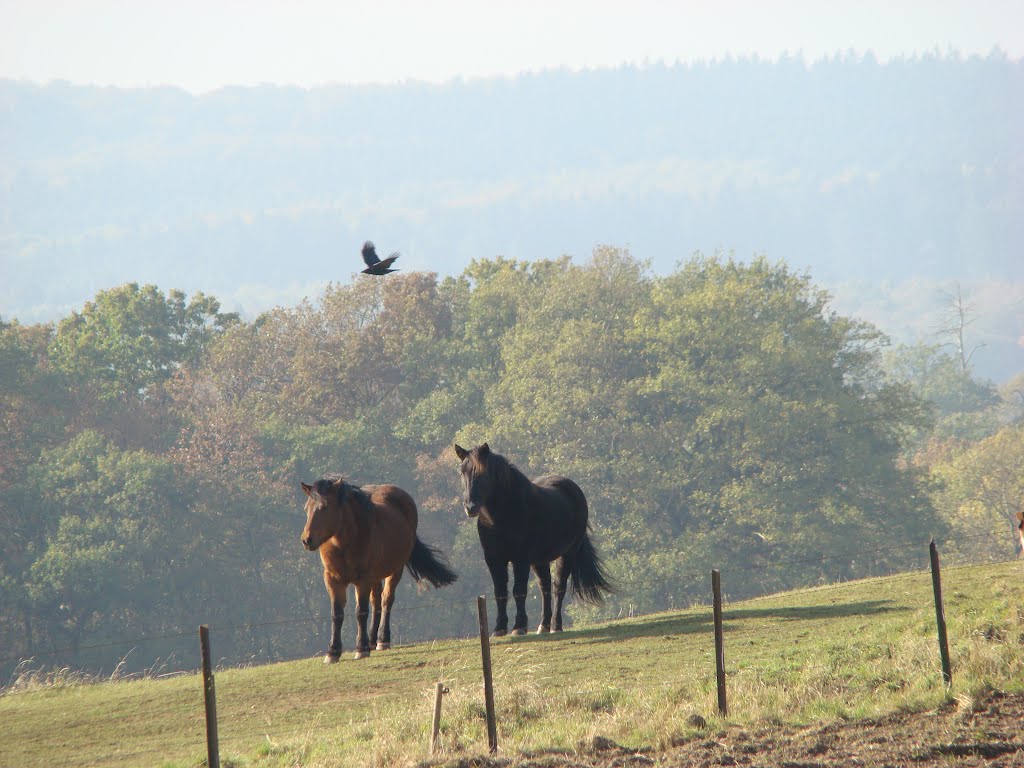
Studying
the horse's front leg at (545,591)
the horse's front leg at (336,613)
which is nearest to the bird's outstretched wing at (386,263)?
the horse's front leg at (336,613)

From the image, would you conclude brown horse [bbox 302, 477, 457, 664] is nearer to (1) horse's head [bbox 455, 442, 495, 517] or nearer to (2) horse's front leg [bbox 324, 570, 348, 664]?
(2) horse's front leg [bbox 324, 570, 348, 664]

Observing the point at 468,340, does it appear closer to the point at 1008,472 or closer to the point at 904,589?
the point at 1008,472

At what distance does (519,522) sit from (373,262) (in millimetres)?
4431

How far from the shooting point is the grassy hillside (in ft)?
39.0

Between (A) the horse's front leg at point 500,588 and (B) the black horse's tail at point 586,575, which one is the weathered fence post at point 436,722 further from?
(B) the black horse's tail at point 586,575

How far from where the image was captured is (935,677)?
40.7 feet

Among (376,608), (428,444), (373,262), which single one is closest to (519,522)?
(376,608)

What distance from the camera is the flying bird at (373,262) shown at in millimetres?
17206

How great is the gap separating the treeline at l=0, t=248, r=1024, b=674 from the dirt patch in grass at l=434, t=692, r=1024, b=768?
3919cm

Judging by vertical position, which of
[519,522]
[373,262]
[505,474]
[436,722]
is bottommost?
[436,722]

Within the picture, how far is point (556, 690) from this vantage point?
1366cm

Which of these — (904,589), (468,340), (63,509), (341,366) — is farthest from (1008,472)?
(904,589)

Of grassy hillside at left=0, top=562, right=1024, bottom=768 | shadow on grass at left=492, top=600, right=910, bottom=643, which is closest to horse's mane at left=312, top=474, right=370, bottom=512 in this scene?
grassy hillside at left=0, top=562, right=1024, bottom=768

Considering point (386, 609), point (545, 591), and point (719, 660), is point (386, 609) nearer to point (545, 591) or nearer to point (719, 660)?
point (545, 591)
